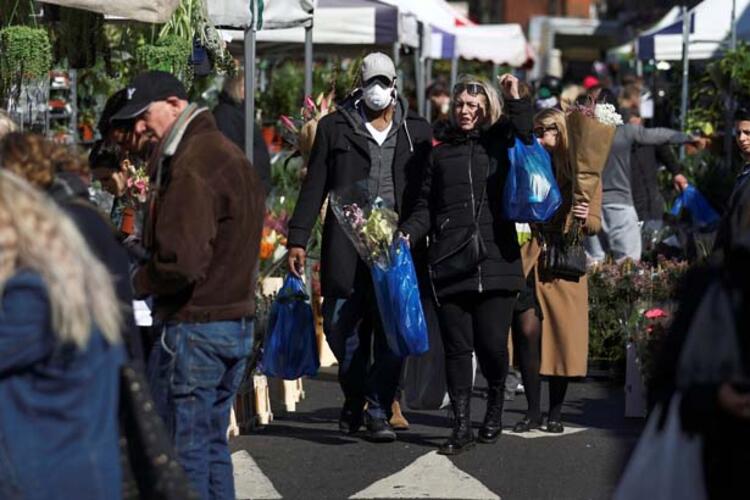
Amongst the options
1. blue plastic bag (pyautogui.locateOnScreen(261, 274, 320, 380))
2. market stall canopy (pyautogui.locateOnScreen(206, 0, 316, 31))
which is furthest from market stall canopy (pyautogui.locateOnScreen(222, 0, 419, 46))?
blue plastic bag (pyautogui.locateOnScreen(261, 274, 320, 380))

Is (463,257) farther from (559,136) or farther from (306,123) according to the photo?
(306,123)

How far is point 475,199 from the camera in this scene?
862cm

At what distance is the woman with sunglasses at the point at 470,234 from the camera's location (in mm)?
8555

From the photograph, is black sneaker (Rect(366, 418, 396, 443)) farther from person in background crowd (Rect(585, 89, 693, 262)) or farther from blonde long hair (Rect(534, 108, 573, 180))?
person in background crowd (Rect(585, 89, 693, 262))

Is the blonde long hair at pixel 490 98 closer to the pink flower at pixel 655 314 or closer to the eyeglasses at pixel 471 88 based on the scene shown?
the eyeglasses at pixel 471 88

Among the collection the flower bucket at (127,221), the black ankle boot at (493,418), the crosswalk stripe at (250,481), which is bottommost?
the crosswalk stripe at (250,481)

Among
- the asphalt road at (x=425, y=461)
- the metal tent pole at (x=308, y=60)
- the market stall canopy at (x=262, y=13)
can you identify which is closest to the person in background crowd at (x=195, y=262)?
the asphalt road at (x=425, y=461)

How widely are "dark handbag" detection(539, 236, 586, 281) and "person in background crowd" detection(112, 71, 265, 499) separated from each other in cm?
336

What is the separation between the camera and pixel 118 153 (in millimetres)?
7617

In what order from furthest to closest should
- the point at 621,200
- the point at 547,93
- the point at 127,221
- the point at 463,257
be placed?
the point at 547,93
the point at 621,200
the point at 463,257
the point at 127,221

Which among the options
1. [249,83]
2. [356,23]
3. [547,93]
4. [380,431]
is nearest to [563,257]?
[380,431]

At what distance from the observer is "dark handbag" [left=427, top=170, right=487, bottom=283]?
8492mm

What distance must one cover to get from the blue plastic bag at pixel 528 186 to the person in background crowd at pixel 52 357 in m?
3.97

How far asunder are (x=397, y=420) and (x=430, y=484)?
1.46 m
